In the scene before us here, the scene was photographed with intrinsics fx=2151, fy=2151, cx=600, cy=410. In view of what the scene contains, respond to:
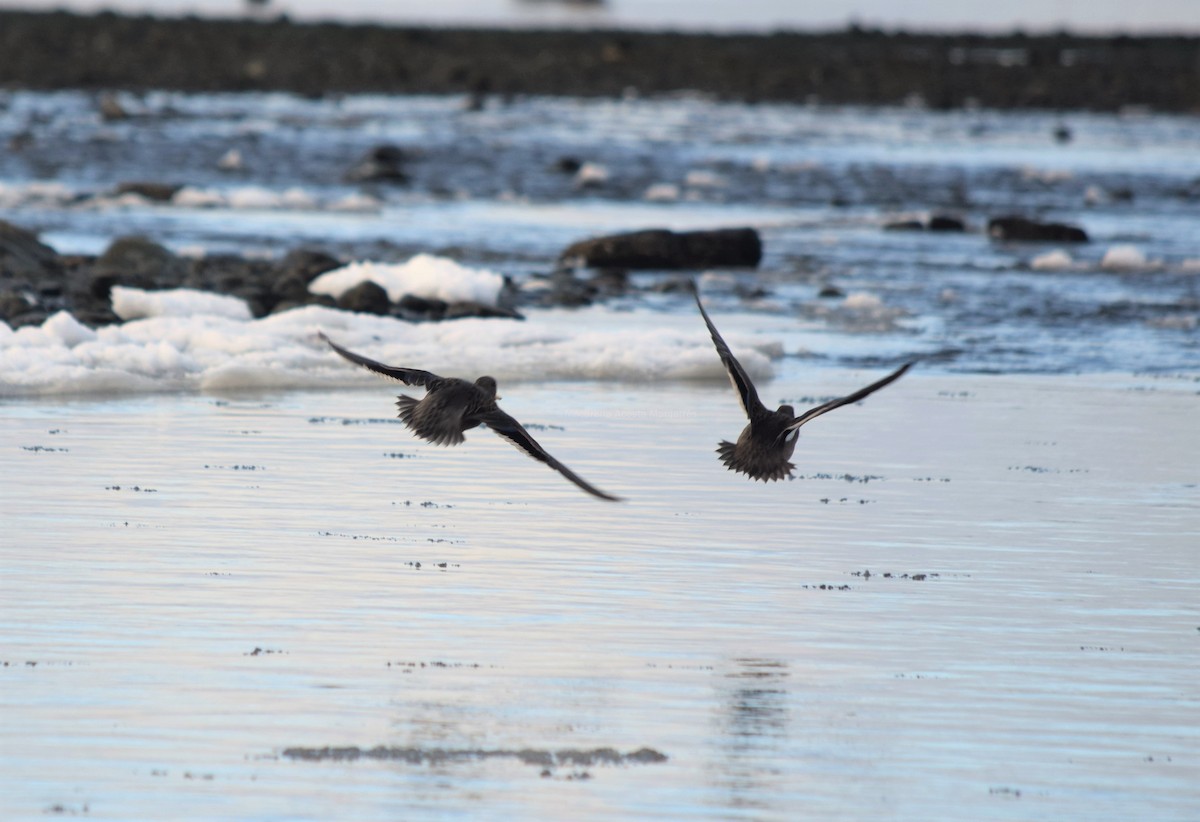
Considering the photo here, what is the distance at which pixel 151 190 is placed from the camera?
30.1 m

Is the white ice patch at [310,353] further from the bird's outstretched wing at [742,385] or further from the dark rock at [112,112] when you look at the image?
the dark rock at [112,112]

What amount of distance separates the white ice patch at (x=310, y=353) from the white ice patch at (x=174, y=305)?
11 centimetres

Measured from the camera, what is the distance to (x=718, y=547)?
30.5ft

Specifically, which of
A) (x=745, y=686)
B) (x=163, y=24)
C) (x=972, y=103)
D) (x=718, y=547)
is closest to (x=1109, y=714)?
(x=745, y=686)

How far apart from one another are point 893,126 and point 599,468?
5016 centimetres

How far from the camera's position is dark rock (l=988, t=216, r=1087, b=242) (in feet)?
90.2

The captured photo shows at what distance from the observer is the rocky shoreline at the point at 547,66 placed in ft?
238

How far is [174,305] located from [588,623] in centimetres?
935

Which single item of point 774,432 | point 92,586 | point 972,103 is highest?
point 972,103

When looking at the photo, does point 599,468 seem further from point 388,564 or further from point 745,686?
point 745,686

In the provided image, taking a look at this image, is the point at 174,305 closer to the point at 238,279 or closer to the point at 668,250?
the point at 238,279

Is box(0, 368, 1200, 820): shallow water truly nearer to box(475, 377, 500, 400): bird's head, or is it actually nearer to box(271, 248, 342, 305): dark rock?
box(475, 377, 500, 400): bird's head

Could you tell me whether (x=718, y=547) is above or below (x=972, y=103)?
below

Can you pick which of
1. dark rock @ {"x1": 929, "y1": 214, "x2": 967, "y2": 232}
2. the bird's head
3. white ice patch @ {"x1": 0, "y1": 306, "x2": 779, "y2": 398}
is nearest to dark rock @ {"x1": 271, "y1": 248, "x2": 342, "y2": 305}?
white ice patch @ {"x1": 0, "y1": 306, "x2": 779, "y2": 398}
